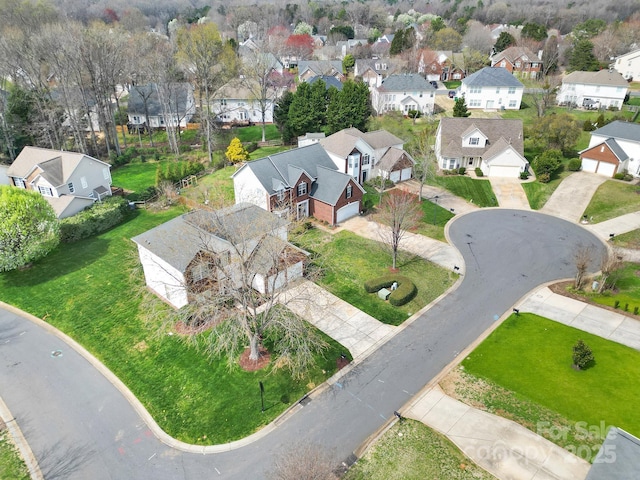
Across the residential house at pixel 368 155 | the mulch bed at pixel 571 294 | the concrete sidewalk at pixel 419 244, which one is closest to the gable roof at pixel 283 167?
the residential house at pixel 368 155

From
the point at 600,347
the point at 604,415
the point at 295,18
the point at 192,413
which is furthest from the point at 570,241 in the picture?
the point at 295,18

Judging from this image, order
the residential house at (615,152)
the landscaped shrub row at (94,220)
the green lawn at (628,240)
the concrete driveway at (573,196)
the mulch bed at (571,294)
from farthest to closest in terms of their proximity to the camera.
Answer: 1. the residential house at (615,152)
2. the concrete driveway at (573,196)
3. the landscaped shrub row at (94,220)
4. the green lawn at (628,240)
5. the mulch bed at (571,294)

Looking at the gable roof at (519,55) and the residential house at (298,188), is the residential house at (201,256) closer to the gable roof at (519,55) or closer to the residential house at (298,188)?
the residential house at (298,188)

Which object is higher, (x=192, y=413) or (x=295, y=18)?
(x=295, y=18)

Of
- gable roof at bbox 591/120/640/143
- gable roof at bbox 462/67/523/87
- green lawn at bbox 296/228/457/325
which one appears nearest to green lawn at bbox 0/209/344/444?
green lawn at bbox 296/228/457/325

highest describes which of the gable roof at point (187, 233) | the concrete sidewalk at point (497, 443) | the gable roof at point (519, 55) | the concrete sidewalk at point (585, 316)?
the gable roof at point (519, 55)

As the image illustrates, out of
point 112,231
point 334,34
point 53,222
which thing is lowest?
point 112,231

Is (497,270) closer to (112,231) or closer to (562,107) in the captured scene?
(112,231)
